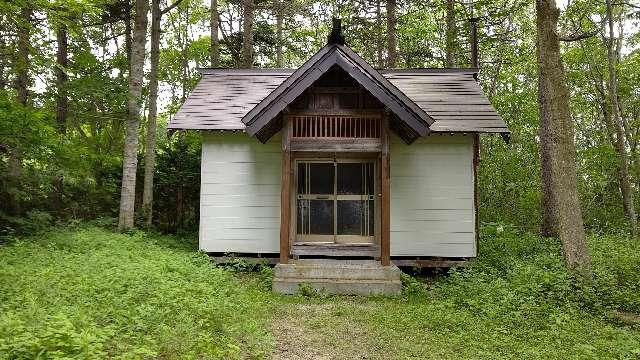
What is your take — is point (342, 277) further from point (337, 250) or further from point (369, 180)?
point (369, 180)

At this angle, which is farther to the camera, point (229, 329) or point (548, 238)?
point (548, 238)

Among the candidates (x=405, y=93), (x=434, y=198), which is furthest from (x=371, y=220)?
(x=405, y=93)

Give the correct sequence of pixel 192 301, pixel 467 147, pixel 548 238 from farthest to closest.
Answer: pixel 548 238
pixel 467 147
pixel 192 301

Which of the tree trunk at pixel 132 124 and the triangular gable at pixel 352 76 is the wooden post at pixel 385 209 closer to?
the triangular gable at pixel 352 76

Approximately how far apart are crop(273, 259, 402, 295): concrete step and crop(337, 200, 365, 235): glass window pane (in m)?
1.15

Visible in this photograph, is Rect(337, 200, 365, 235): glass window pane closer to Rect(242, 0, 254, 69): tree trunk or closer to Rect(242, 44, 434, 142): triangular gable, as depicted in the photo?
Result: Rect(242, 44, 434, 142): triangular gable

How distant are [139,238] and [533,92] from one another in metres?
17.4

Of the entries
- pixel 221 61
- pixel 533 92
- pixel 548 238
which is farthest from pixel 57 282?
pixel 533 92

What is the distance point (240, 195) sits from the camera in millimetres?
11180

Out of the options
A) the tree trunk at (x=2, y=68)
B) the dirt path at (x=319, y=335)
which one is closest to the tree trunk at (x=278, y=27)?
the tree trunk at (x=2, y=68)

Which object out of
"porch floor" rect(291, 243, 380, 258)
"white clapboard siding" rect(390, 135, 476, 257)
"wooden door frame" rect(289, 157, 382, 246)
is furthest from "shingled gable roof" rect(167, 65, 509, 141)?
"porch floor" rect(291, 243, 380, 258)

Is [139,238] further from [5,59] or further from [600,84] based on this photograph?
[600,84]

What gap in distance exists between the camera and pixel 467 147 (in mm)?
10922

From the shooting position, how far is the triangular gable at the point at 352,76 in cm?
903
